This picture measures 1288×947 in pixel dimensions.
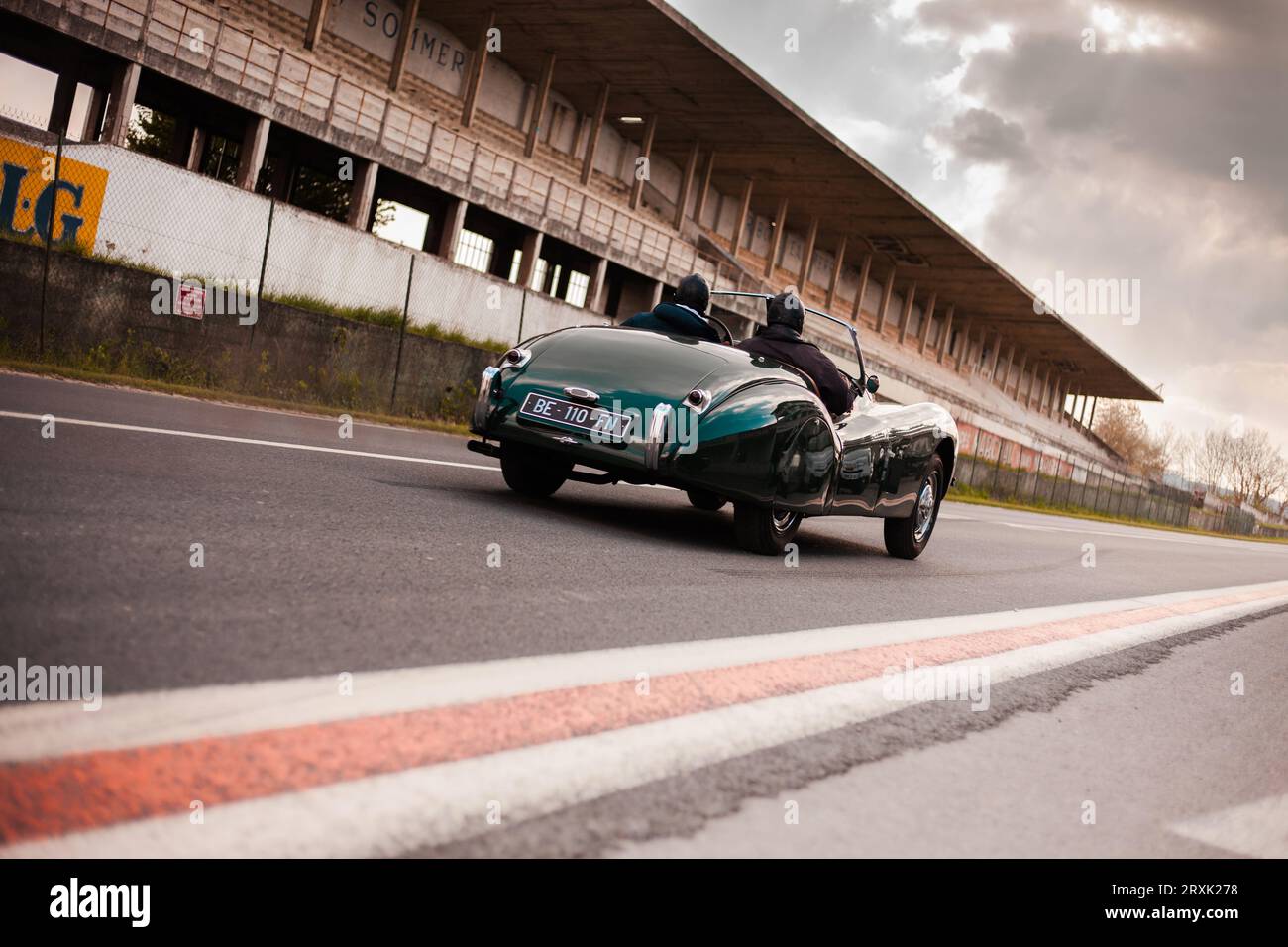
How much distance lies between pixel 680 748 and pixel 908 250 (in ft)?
181

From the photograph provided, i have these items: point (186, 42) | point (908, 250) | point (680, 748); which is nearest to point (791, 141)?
point (908, 250)

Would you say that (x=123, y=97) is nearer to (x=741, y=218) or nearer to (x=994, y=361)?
(x=741, y=218)


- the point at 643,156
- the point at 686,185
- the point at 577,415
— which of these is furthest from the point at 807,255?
the point at 577,415

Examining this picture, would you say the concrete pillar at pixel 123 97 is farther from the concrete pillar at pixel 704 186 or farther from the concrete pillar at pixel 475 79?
the concrete pillar at pixel 704 186

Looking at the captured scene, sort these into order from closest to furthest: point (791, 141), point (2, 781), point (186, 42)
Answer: point (2, 781) → point (186, 42) → point (791, 141)

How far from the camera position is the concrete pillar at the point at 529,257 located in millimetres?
28625

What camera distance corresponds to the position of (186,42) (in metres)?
22.3

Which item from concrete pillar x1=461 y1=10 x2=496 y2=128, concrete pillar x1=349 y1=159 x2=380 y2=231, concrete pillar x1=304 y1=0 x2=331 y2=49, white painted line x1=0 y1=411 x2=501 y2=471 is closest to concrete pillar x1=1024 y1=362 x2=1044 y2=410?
concrete pillar x1=461 y1=10 x2=496 y2=128

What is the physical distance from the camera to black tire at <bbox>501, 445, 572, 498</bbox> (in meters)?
6.96

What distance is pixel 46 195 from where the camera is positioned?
1291cm

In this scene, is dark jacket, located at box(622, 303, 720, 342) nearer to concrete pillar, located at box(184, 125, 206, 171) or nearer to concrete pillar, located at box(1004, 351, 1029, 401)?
concrete pillar, located at box(184, 125, 206, 171)

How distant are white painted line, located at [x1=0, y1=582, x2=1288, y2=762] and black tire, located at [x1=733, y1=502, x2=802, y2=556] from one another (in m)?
2.22
